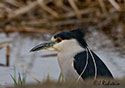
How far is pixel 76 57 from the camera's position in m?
4.41

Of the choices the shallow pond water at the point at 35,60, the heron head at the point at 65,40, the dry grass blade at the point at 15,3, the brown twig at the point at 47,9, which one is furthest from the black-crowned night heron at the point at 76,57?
the dry grass blade at the point at 15,3

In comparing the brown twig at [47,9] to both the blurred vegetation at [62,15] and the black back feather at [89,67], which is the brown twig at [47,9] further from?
the black back feather at [89,67]

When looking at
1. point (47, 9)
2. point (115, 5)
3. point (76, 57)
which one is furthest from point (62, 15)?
point (76, 57)

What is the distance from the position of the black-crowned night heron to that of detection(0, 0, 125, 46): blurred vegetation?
3.81m

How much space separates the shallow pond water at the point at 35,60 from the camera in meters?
6.21

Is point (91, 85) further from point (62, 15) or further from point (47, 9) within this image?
point (62, 15)

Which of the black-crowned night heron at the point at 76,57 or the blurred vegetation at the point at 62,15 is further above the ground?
the blurred vegetation at the point at 62,15

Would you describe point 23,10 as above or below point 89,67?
above

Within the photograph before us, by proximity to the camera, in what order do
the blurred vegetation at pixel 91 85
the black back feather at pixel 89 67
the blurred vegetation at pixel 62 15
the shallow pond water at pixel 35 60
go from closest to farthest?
the blurred vegetation at pixel 91 85
the black back feather at pixel 89 67
the shallow pond water at pixel 35 60
the blurred vegetation at pixel 62 15

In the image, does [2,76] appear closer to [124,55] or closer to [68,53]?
[68,53]

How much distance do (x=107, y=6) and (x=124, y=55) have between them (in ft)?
8.34

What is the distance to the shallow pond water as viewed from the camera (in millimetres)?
6211

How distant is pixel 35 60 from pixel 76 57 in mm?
2691

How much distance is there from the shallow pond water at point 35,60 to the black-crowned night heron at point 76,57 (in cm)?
134
